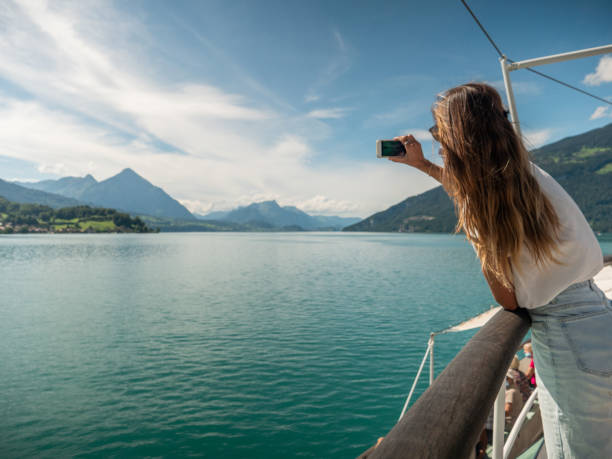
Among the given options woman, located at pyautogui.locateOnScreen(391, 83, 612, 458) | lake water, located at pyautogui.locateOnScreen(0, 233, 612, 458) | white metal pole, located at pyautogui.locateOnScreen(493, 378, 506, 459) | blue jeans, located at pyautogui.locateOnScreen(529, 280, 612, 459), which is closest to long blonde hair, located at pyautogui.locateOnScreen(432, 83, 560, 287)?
woman, located at pyautogui.locateOnScreen(391, 83, 612, 458)

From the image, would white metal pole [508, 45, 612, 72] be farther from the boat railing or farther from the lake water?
the lake water

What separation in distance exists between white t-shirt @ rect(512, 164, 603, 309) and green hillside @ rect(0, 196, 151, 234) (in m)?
196

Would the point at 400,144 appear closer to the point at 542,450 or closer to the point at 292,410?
the point at 542,450

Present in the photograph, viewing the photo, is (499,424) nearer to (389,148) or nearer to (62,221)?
(389,148)

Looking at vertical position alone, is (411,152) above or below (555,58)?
below

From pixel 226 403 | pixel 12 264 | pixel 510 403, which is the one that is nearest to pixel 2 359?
pixel 226 403

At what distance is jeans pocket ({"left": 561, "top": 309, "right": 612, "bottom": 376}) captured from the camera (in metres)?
1.59

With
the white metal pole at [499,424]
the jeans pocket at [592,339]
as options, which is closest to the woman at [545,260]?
the jeans pocket at [592,339]

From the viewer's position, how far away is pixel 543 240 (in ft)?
5.28

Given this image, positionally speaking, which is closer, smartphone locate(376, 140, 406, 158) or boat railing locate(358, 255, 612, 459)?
boat railing locate(358, 255, 612, 459)

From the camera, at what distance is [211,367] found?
49.2 ft

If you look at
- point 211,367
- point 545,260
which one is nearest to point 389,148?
point 545,260

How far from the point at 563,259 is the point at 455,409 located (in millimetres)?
1074

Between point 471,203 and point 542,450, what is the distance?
7.16 ft
